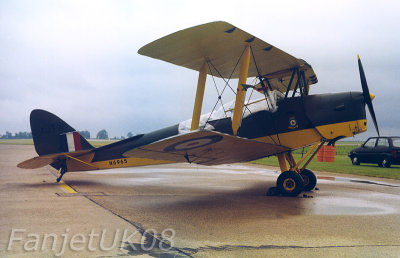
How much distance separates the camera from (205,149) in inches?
246

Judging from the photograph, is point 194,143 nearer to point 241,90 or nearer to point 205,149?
point 205,149

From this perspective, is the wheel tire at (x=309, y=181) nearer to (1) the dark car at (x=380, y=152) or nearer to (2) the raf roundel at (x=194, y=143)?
(2) the raf roundel at (x=194, y=143)

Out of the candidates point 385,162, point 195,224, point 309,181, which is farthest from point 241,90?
point 385,162

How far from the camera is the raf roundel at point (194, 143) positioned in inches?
221

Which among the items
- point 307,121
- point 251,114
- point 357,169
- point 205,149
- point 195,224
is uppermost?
point 251,114

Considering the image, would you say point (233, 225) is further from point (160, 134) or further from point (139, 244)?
point (160, 134)

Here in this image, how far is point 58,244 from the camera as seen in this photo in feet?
11.6

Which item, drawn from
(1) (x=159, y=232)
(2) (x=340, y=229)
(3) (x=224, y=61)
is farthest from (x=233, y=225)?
(3) (x=224, y=61)

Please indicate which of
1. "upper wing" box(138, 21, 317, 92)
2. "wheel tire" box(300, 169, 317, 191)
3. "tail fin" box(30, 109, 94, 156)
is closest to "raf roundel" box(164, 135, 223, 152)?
"upper wing" box(138, 21, 317, 92)

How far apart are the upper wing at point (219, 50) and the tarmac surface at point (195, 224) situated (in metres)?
2.74

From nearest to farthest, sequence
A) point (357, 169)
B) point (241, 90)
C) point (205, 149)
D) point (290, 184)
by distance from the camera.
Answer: point (205, 149) < point (241, 90) < point (290, 184) < point (357, 169)

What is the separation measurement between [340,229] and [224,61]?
4.81 meters

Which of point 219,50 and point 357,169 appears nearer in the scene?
point 219,50

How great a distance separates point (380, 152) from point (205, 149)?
14.6 metres
